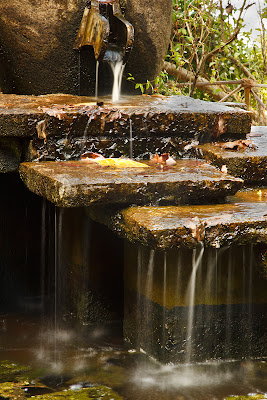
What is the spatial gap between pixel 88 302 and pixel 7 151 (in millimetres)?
1060

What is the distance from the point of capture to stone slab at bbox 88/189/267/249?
2.54 m

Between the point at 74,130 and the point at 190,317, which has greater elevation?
the point at 74,130

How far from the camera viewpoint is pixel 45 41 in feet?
13.7

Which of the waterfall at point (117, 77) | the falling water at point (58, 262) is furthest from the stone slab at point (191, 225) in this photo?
the waterfall at point (117, 77)

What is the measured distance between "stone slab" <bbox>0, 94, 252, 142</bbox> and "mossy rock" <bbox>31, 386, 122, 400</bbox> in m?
1.49

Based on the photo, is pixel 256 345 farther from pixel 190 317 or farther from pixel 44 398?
pixel 44 398

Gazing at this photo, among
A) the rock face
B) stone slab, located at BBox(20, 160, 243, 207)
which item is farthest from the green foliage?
stone slab, located at BBox(20, 160, 243, 207)

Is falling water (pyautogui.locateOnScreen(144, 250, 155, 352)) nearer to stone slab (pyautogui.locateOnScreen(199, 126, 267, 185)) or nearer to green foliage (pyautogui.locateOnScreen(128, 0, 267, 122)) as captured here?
stone slab (pyautogui.locateOnScreen(199, 126, 267, 185))

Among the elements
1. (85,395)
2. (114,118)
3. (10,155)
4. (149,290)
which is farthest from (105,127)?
(85,395)

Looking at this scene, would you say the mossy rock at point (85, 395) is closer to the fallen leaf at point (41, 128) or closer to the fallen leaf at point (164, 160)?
the fallen leaf at point (164, 160)

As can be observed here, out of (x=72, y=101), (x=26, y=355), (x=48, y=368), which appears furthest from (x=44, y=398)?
(x=72, y=101)

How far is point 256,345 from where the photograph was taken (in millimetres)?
2977

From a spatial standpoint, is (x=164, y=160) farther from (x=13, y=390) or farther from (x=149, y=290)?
(x=13, y=390)

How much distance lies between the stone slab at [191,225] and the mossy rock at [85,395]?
70 cm
